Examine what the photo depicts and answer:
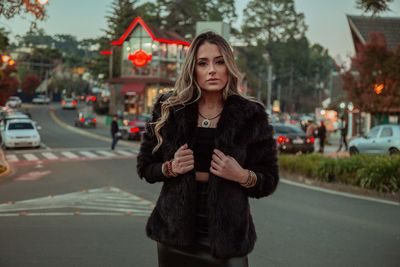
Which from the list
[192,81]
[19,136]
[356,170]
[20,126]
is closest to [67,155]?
[19,136]

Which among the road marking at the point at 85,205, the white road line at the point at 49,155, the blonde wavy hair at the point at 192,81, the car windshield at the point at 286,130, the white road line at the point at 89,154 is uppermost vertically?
the blonde wavy hair at the point at 192,81

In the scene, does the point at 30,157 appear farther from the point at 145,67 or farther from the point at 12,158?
the point at 145,67

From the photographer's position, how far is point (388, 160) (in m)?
13.9

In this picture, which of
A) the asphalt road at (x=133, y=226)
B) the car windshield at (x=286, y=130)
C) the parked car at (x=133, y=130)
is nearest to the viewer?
the asphalt road at (x=133, y=226)

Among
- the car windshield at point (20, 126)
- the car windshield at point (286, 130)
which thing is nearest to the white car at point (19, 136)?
the car windshield at point (20, 126)

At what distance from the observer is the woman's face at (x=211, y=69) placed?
10.7 feet

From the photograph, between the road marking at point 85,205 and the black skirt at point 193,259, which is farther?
the road marking at point 85,205

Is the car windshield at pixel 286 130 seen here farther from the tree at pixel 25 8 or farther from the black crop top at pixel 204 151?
the black crop top at pixel 204 151

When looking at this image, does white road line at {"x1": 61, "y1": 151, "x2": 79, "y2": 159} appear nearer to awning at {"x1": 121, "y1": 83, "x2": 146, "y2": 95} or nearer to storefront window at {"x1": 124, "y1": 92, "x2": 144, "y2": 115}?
awning at {"x1": 121, "y1": 83, "x2": 146, "y2": 95}

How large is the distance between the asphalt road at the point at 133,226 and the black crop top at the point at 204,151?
12.5 feet

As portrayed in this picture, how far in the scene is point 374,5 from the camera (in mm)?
12961

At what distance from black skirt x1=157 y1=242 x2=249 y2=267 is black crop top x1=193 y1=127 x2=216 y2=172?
423mm

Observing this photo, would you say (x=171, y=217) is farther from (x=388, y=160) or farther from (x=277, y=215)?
(x=388, y=160)

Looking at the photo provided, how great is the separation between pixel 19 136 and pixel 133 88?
32.3 meters
